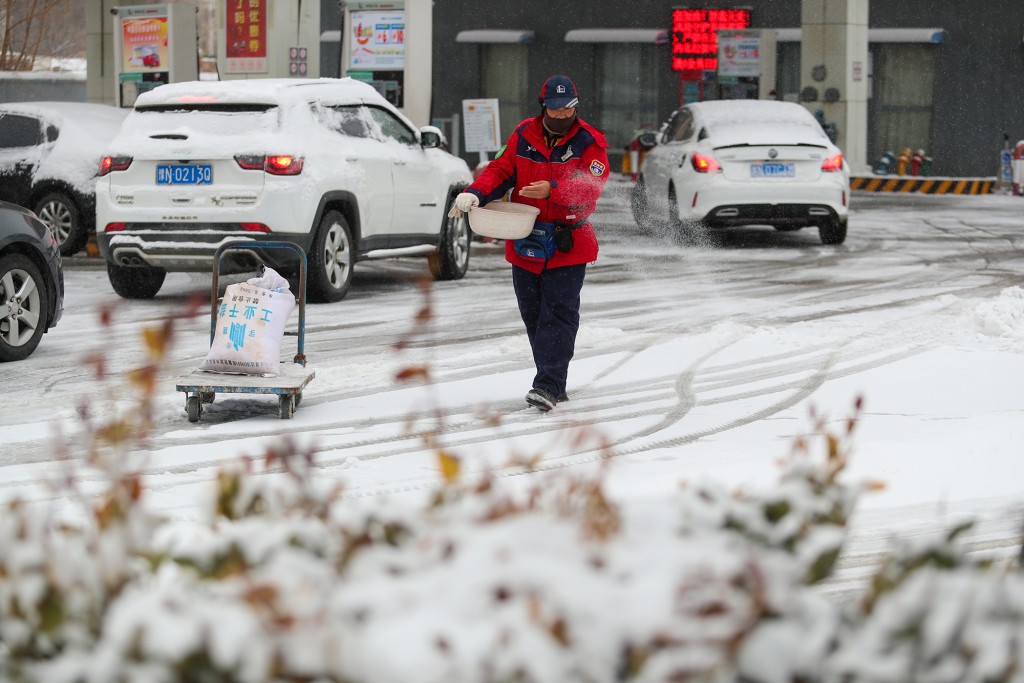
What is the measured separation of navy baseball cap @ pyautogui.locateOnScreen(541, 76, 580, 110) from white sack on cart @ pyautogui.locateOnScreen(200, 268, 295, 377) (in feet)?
5.19

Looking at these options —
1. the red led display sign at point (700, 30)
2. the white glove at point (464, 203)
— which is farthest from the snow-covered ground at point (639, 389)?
the red led display sign at point (700, 30)

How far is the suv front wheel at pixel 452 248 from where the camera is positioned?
1315 cm

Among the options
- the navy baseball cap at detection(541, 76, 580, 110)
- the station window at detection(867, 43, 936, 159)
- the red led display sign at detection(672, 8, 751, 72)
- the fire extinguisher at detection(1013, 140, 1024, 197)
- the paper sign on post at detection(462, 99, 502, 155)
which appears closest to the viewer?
the navy baseball cap at detection(541, 76, 580, 110)

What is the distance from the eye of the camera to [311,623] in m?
1.94

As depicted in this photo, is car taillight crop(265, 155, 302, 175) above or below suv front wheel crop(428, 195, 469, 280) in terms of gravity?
above

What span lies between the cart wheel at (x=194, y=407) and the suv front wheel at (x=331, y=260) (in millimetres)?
4160

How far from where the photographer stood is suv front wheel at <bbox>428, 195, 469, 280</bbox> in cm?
1315

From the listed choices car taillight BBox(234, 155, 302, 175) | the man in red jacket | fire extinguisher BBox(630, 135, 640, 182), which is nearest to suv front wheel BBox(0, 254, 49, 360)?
car taillight BBox(234, 155, 302, 175)

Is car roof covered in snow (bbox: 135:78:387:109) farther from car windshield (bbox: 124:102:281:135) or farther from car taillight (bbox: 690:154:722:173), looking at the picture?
car taillight (bbox: 690:154:722:173)

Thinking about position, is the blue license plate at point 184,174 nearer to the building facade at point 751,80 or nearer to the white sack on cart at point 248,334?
the white sack on cart at point 248,334

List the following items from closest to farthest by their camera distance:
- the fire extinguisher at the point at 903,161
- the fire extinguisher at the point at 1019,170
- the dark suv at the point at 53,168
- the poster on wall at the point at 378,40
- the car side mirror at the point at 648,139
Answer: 1. the dark suv at the point at 53,168
2. the car side mirror at the point at 648,139
3. the poster on wall at the point at 378,40
4. the fire extinguisher at the point at 1019,170
5. the fire extinguisher at the point at 903,161

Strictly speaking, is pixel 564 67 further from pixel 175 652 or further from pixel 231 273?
pixel 175 652

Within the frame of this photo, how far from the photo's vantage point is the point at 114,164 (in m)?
11.3

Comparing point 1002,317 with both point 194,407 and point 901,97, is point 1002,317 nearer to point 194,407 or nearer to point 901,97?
point 194,407
